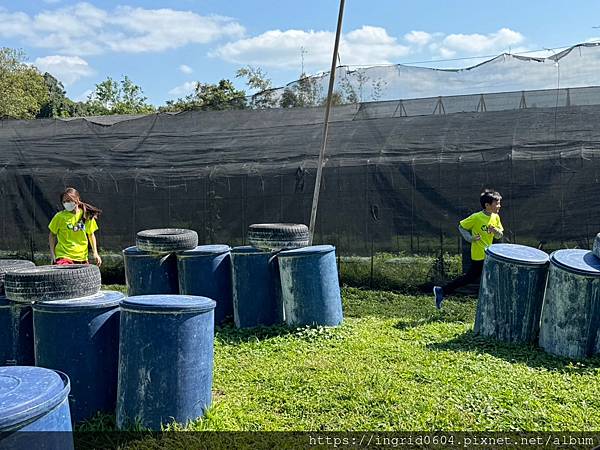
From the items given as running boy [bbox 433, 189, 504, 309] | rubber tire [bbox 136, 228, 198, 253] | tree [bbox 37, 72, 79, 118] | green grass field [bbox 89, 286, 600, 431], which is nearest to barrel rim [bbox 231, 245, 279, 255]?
rubber tire [bbox 136, 228, 198, 253]

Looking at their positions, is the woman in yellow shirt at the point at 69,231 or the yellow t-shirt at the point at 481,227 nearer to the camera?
the woman in yellow shirt at the point at 69,231

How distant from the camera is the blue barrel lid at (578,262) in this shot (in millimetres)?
5426

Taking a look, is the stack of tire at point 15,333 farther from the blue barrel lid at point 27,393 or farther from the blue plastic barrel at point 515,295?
the blue plastic barrel at point 515,295

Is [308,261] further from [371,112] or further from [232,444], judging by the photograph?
[371,112]

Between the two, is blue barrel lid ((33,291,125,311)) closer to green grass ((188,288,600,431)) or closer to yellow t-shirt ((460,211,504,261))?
green grass ((188,288,600,431))

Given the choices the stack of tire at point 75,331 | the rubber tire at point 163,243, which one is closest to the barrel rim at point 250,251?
the rubber tire at point 163,243

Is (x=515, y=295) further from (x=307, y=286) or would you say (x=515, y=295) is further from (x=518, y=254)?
(x=307, y=286)

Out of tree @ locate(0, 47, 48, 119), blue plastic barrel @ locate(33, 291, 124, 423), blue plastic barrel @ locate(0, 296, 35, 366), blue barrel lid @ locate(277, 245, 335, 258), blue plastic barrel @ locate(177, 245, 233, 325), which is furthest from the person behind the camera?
tree @ locate(0, 47, 48, 119)

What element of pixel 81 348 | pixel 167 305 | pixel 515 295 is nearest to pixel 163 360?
pixel 167 305

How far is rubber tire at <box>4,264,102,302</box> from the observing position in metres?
4.55

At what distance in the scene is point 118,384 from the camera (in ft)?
14.0

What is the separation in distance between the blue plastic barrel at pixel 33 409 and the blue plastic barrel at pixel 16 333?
63.9 inches

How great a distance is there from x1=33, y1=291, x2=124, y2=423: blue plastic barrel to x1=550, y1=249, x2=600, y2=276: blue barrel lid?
3.93 metres

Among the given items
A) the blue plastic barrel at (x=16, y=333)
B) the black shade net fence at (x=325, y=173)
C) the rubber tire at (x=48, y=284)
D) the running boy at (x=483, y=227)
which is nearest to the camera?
the rubber tire at (x=48, y=284)
